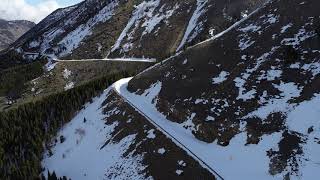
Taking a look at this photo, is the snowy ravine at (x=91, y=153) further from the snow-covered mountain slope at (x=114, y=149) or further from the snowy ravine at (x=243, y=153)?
the snowy ravine at (x=243, y=153)

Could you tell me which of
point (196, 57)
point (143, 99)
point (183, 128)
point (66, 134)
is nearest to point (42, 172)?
point (66, 134)

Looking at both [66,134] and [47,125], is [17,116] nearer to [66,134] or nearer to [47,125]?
[47,125]

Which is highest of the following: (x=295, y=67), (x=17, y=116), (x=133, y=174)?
(x=295, y=67)

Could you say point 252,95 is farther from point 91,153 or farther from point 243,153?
point 91,153

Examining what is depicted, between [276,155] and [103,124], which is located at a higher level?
[276,155]

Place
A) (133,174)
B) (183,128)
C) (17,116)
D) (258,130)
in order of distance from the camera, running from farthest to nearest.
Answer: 1. (17,116)
2. (183,128)
3. (133,174)
4. (258,130)

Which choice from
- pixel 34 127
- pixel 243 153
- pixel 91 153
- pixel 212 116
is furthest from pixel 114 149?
pixel 34 127

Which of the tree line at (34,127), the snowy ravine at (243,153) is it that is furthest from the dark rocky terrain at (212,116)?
the tree line at (34,127)

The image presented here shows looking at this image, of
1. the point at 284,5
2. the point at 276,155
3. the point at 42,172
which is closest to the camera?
the point at 276,155
